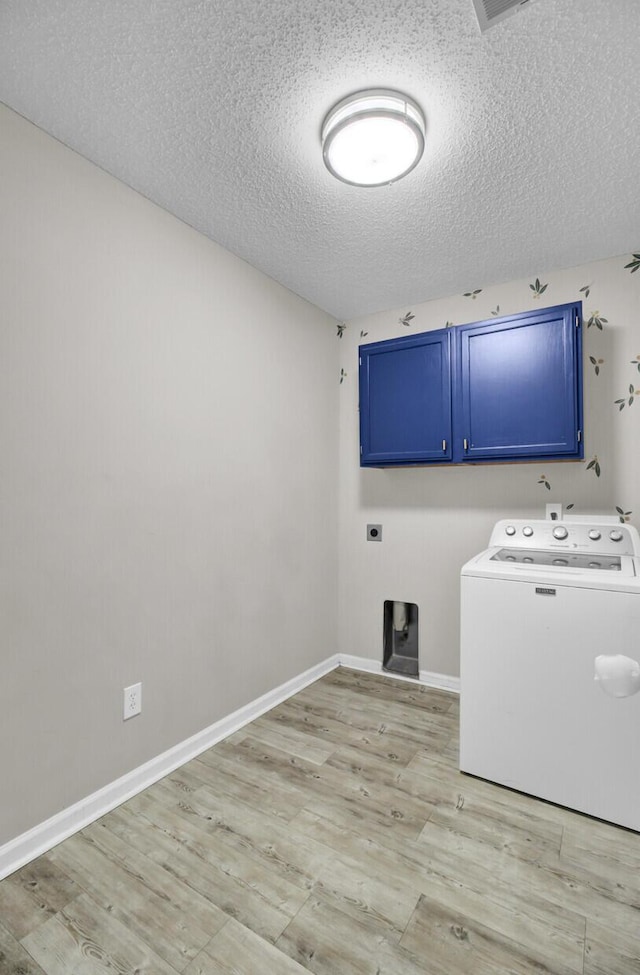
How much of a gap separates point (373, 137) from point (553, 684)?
2.02 m

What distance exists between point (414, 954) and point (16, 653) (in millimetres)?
1419

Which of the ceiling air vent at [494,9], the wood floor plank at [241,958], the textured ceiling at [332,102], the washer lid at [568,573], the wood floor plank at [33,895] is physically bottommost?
the wood floor plank at [241,958]

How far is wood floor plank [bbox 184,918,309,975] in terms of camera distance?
1174 mm

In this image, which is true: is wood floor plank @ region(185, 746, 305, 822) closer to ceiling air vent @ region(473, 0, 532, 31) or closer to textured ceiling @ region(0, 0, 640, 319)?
textured ceiling @ region(0, 0, 640, 319)

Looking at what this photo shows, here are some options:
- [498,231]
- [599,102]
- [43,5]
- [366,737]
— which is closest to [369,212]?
[498,231]

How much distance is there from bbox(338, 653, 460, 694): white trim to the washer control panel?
93 cm

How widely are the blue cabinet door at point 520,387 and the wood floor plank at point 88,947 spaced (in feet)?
7.55

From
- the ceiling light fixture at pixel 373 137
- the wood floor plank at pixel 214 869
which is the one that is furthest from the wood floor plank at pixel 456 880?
the ceiling light fixture at pixel 373 137

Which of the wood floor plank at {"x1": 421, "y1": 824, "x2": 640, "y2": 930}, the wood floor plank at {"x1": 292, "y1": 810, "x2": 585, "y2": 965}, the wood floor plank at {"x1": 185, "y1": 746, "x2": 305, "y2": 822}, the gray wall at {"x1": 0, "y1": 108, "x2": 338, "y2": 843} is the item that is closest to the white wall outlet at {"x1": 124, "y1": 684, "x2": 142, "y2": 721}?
the gray wall at {"x1": 0, "y1": 108, "x2": 338, "y2": 843}

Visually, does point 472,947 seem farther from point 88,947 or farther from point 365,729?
point 365,729

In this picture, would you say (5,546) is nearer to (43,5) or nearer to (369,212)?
(43,5)

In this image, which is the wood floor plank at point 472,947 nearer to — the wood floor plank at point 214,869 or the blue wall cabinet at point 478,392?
the wood floor plank at point 214,869

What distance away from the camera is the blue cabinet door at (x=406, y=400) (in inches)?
105

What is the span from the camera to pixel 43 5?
1.20 metres
